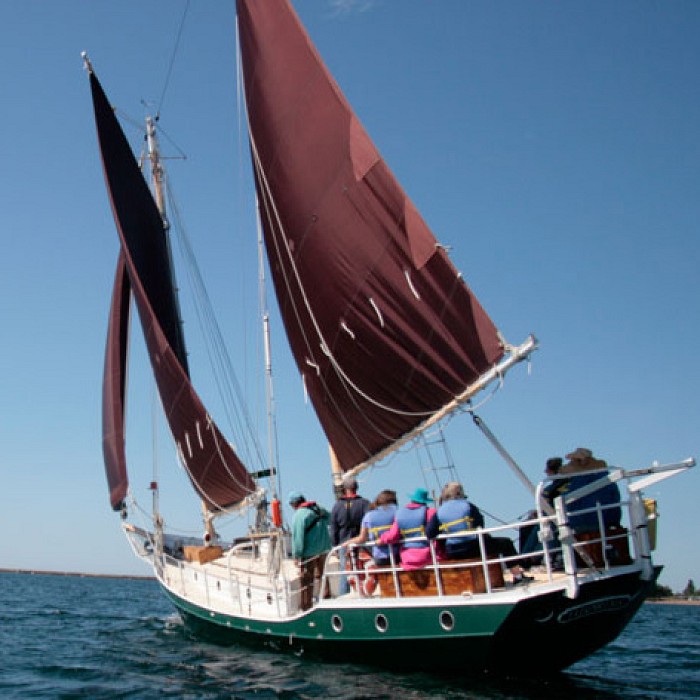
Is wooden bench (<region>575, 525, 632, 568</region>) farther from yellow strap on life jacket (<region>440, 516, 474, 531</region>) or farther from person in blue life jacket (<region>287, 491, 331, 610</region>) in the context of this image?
person in blue life jacket (<region>287, 491, 331, 610</region>)

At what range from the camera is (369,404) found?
13.9 m

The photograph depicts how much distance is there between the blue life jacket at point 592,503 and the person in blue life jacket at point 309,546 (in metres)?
4.36

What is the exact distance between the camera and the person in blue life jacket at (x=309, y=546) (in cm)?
1239

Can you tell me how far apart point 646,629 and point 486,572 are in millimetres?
16907

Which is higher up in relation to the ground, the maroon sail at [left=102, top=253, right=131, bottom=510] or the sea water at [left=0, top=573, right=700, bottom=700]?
the maroon sail at [left=102, top=253, right=131, bottom=510]

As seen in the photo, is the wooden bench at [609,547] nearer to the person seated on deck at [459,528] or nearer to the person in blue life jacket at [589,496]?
the person in blue life jacket at [589,496]

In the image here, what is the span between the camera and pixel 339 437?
15.1 metres

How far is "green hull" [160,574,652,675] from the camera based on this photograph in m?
9.12

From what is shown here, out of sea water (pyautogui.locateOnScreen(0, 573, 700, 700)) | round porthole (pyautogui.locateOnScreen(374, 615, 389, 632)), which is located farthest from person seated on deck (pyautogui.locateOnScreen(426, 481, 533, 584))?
sea water (pyautogui.locateOnScreen(0, 573, 700, 700))

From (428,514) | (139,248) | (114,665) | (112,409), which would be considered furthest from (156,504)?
(428,514)

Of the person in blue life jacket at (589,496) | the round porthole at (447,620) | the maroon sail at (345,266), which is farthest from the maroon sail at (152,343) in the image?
the person in blue life jacket at (589,496)

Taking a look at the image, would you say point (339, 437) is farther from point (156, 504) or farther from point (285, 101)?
point (156, 504)

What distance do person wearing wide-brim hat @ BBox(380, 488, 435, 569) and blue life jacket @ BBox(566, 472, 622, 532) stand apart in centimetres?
185

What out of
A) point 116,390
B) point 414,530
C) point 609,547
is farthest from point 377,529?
point 116,390
